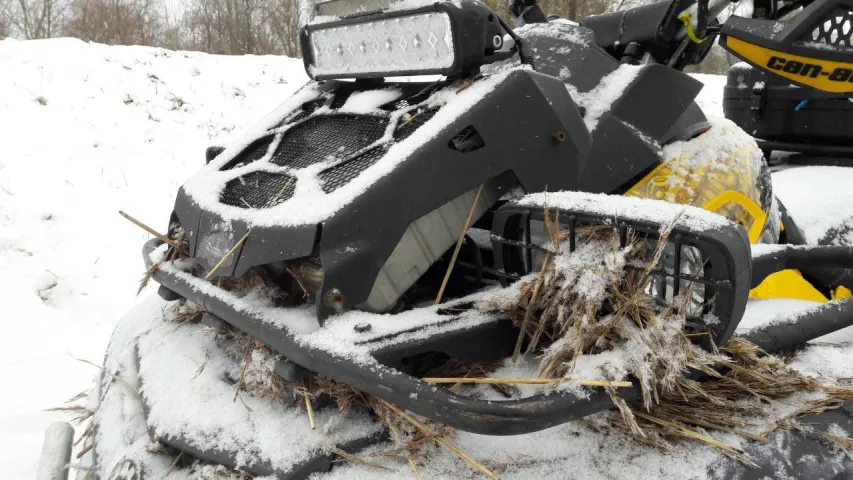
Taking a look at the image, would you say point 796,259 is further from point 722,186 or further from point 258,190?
point 258,190

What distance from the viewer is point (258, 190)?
1.77 metres

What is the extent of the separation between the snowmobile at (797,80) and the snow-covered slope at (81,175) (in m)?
3.10

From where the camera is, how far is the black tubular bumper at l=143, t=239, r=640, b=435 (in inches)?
46.1

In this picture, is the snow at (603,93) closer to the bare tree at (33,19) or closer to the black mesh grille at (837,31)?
the black mesh grille at (837,31)

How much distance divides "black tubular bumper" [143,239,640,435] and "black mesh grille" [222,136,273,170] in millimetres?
799

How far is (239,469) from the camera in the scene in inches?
53.7

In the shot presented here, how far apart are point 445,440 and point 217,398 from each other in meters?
0.58

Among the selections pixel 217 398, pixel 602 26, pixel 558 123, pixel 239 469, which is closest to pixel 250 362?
pixel 217 398

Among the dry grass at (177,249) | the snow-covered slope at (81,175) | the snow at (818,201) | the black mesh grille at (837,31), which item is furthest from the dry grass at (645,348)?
the snow-covered slope at (81,175)

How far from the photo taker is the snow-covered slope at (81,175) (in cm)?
380

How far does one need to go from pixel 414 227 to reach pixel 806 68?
58.5 inches

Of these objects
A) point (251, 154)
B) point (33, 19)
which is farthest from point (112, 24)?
point (251, 154)

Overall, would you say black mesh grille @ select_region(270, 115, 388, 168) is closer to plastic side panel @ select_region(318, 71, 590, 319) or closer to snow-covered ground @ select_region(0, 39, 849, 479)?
plastic side panel @ select_region(318, 71, 590, 319)

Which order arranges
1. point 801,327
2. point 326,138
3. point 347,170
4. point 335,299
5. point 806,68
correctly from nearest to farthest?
point 335,299 < point 347,170 < point 801,327 < point 326,138 < point 806,68
